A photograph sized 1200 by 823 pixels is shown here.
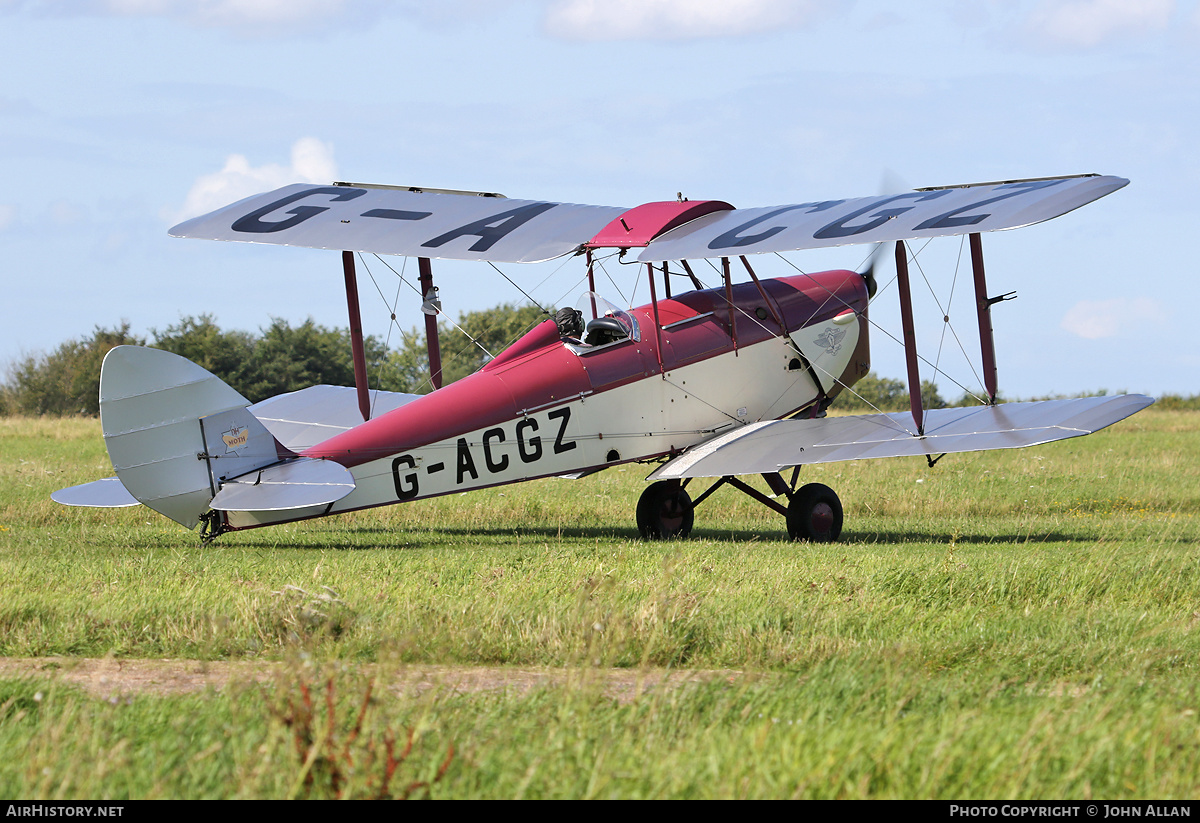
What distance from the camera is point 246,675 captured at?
5.34m

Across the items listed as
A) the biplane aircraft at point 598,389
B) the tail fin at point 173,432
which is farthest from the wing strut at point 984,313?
the tail fin at point 173,432

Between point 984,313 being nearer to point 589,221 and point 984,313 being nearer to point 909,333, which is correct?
point 909,333

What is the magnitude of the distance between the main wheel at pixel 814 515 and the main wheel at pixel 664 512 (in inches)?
46.3

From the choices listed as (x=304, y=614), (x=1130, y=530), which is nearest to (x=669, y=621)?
(x=304, y=614)

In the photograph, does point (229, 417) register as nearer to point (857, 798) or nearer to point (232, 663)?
point (232, 663)

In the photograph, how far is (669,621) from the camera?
635 cm

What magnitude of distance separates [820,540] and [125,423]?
6.51 m

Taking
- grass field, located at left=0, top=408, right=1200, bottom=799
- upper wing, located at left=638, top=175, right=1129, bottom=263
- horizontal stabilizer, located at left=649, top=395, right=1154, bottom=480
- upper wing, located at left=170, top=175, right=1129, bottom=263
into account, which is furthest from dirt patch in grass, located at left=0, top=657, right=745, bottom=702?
upper wing, located at left=170, top=175, right=1129, bottom=263

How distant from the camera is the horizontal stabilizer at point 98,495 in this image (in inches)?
399

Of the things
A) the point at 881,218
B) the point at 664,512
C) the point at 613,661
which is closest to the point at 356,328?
the point at 664,512

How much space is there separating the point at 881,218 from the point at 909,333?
1.27 m

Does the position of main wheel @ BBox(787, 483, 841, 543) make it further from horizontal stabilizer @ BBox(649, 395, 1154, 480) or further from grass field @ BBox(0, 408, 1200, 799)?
horizontal stabilizer @ BBox(649, 395, 1154, 480)

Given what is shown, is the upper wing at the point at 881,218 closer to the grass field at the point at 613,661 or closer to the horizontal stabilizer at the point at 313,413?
the grass field at the point at 613,661

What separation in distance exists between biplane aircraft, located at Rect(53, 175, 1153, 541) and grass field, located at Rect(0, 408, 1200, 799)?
639 mm
